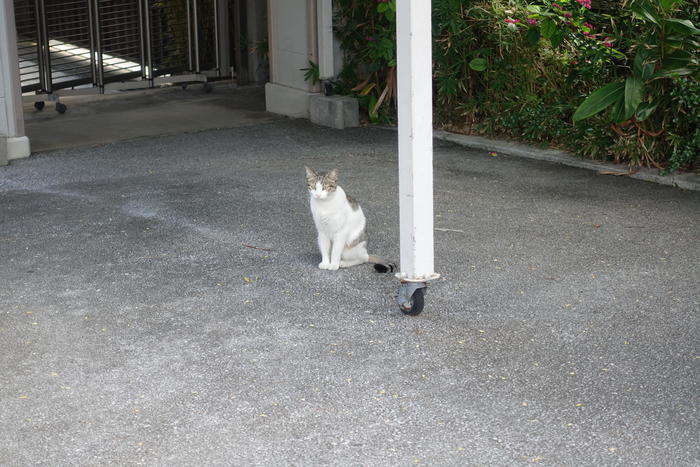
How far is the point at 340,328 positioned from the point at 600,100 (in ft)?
13.4

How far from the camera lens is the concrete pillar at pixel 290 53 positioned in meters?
11.4

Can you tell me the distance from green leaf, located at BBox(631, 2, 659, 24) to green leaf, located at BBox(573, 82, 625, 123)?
22.8 inches

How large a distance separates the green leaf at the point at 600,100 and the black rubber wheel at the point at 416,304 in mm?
3621

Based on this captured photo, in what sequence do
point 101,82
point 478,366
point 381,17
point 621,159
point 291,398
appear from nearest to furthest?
point 291,398
point 478,366
point 621,159
point 381,17
point 101,82

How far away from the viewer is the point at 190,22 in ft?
45.5

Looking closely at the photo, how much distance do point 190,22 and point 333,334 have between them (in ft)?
31.3

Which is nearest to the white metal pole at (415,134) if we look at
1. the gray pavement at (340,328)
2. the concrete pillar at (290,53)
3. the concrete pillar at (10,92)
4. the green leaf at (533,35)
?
the gray pavement at (340,328)

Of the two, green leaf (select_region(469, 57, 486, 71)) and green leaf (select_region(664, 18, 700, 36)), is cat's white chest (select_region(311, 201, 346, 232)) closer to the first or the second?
green leaf (select_region(664, 18, 700, 36))

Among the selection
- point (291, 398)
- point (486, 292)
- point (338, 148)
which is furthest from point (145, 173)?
point (291, 398)

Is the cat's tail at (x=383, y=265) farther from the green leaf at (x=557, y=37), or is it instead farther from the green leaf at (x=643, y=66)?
the green leaf at (x=557, y=37)

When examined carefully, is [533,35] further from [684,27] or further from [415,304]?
[415,304]

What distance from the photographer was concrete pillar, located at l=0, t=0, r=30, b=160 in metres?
9.27

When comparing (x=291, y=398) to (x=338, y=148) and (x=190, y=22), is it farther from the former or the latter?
(x=190, y=22)

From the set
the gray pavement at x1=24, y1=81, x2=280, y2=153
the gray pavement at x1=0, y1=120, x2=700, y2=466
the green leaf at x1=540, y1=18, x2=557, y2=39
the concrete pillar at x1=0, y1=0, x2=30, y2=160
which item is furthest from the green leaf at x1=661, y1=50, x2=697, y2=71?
the concrete pillar at x1=0, y1=0, x2=30, y2=160
